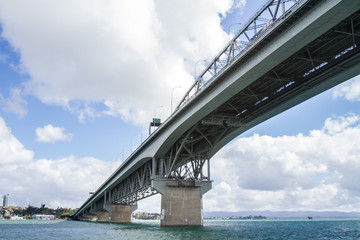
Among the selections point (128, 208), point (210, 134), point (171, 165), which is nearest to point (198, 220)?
point (171, 165)

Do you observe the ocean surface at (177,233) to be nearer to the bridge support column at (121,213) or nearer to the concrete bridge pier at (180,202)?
the concrete bridge pier at (180,202)

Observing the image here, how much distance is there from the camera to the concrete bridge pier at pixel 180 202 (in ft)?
171

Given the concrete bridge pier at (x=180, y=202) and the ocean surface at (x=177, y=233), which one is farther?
the concrete bridge pier at (x=180, y=202)

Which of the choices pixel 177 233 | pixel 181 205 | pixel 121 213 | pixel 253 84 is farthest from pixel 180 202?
pixel 121 213

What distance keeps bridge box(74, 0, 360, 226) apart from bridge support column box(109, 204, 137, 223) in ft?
132

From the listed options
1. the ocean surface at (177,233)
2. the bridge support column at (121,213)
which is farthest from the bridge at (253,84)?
the bridge support column at (121,213)

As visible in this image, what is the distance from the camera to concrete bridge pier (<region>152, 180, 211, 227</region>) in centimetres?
5222

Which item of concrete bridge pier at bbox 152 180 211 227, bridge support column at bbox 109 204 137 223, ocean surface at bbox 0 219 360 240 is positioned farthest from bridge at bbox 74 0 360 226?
bridge support column at bbox 109 204 137 223

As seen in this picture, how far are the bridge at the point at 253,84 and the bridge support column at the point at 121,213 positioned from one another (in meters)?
40.2

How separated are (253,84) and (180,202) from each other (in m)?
23.9

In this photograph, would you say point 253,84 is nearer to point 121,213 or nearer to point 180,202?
point 180,202

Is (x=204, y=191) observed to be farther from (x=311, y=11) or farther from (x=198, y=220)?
(x=311, y=11)

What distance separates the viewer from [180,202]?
174ft

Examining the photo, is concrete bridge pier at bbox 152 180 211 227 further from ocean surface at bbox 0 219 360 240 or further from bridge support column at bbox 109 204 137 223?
bridge support column at bbox 109 204 137 223
